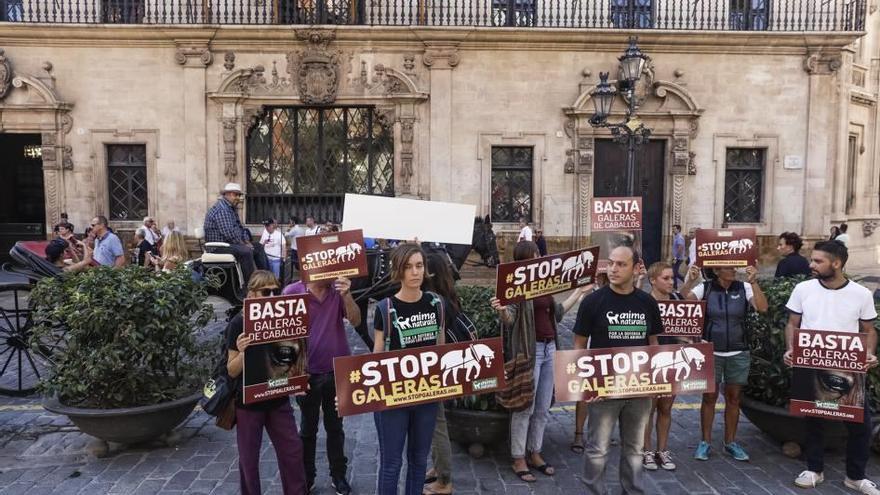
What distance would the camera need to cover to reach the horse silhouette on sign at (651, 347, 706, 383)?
409 centimetres

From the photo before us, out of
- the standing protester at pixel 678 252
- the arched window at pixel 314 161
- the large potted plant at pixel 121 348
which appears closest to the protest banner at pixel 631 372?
the large potted plant at pixel 121 348

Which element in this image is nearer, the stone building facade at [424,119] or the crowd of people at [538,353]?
the crowd of people at [538,353]

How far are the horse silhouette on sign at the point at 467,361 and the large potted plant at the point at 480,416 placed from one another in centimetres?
99

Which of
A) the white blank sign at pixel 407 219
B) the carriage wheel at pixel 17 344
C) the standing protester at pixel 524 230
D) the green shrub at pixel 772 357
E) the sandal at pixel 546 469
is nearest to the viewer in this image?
the sandal at pixel 546 469

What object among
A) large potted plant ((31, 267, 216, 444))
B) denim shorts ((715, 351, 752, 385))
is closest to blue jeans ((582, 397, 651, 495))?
denim shorts ((715, 351, 752, 385))

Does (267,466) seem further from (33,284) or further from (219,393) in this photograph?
(33,284)

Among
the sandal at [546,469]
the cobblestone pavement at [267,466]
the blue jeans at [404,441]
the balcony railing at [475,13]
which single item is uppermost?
the balcony railing at [475,13]

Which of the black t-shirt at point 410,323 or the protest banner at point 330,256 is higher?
the protest banner at point 330,256

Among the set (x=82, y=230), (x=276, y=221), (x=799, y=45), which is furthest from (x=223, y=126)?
(x=799, y=45)

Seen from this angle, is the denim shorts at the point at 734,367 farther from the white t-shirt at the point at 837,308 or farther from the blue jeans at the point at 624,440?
the blue jeans at the point at 624,440

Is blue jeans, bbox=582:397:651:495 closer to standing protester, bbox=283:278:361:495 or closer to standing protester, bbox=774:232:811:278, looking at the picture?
standing protester, bbox=283:278:361:495

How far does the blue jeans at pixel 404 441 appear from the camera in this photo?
3.85m

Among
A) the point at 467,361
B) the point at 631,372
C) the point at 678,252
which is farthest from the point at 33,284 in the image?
the point at 678,252

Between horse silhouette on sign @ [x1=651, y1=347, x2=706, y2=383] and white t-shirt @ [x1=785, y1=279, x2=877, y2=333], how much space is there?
4.06 ft
